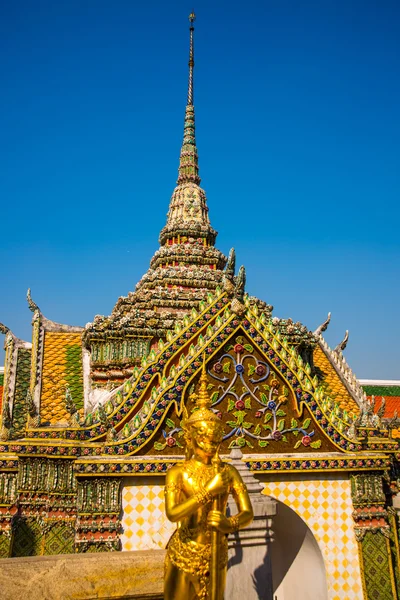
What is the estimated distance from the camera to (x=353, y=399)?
46.1ft

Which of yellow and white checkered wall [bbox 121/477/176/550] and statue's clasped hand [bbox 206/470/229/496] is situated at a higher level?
statue's clasped hand [bbox 206/470/229/496]

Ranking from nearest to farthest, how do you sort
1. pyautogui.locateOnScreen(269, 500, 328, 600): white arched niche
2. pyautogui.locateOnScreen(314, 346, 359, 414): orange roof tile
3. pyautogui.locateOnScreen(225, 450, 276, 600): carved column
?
pyautogui.locateOnScreen(225, 450, 276, 600): carved column
pyautogui.locateOnScreen(269, 500, 328, 600): white arched niche
pyautogui.locateOnScreen(314, 346, 359, 414): orange roof tile

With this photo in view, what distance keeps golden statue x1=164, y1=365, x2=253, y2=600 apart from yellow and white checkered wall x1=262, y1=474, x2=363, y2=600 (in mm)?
5388

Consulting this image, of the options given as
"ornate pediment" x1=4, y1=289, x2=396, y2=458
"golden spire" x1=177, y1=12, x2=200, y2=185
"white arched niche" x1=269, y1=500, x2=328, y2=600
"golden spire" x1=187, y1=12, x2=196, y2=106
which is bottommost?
"white arched niche" x1=269, y1=500, x2=328, y2=600

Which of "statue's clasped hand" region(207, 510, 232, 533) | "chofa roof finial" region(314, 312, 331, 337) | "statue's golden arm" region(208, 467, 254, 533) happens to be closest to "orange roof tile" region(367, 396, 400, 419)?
"chofa roof finial" region(314, 312, 331, 337)

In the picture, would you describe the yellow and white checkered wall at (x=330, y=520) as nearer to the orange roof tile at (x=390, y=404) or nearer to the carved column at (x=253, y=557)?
the carved column at (x=253, y=557)

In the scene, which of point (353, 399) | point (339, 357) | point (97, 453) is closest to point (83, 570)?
point (97, 453)

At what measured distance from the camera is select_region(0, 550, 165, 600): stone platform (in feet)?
18.0

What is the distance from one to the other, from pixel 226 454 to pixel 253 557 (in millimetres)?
3796

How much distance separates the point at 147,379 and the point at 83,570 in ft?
14.8

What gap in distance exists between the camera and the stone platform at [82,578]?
216 inches

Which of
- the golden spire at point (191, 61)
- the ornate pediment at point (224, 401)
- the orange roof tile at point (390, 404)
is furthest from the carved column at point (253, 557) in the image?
the golden spire at point (191, 61)

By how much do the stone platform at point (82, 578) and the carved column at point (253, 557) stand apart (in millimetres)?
788

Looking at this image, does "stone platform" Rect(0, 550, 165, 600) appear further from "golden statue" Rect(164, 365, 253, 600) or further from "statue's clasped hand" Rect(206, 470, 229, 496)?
"statue's clasped hand" Rect(206, 470, 229, 496)
